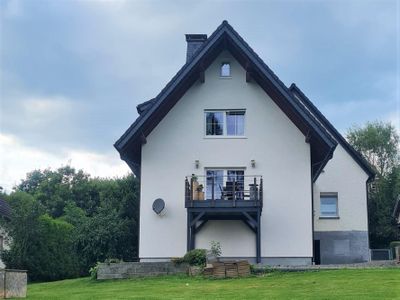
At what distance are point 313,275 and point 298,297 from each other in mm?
4983

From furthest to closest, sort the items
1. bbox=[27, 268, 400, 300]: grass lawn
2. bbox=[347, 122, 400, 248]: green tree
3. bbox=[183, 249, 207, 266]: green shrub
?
bbox=[347, 122, 400, 248]: green tree, bbox=[183, 249, 207, 266]: green shrub, bbox=[27, 268, 400, 300]: grass lawn

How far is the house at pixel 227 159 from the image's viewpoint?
894 inches

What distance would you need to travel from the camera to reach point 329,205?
3241cm

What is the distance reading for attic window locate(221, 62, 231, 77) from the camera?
24.2 metres

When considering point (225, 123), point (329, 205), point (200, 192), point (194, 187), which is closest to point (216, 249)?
point (200, 192)

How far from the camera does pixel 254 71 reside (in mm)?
23547

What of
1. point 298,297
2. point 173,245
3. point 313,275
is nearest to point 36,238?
point 173,245

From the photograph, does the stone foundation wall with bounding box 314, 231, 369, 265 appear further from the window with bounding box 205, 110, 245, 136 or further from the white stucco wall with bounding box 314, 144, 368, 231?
the window with bounding box 205, 110, 245, 136

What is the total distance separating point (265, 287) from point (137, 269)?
18.7 feet

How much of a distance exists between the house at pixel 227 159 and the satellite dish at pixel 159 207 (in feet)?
0.13

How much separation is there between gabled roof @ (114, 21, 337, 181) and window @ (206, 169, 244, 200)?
2942mm

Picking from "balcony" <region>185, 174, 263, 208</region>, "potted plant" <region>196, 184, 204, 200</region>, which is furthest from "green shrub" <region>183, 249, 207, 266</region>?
"potted plant" <region>196, 184, 204, 200</region>

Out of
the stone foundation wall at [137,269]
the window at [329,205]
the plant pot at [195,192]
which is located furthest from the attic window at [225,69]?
the window at [329,205]

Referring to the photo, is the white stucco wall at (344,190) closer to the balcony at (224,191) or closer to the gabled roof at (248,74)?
the gabled roof at (248,74)
